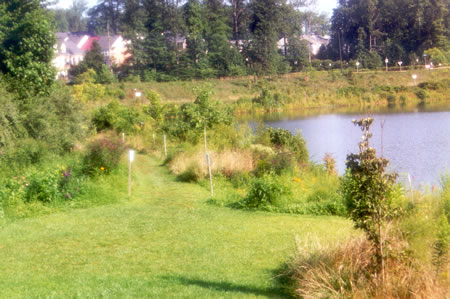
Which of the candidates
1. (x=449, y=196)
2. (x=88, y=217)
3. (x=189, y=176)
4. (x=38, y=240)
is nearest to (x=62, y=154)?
(x=189, y=176)

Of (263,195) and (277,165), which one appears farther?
(277,165)

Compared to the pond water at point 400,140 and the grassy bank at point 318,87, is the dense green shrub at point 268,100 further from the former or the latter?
the pond water at point 400,140

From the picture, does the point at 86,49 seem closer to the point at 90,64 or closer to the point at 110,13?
the point at 110,13

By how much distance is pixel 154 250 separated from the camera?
9.82m

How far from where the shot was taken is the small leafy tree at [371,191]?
645 cm

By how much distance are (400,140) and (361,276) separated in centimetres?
2454

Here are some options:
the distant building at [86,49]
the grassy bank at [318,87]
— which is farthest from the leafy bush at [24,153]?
the distant building at [86,49]

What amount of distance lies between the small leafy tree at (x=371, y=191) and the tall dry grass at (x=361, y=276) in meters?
0.23

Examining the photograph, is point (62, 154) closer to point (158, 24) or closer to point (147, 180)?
point (147, 180)

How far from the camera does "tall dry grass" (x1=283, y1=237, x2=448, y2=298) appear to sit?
22.1ft

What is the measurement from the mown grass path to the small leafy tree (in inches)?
65.3

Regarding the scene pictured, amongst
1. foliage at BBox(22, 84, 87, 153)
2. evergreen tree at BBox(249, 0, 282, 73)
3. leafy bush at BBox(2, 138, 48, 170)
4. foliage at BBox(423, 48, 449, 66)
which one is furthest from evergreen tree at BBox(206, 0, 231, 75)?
leafy bush at BBox(2, 138, 48, 170)

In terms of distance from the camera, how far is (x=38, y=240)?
1091 centimetres

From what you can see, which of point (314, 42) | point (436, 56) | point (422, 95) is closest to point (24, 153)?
point (422, 95)
